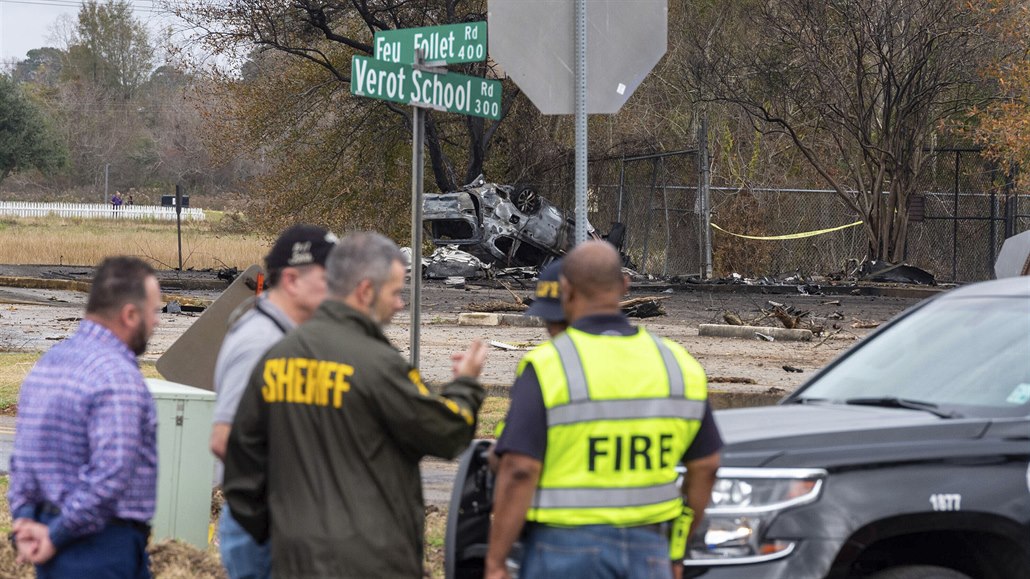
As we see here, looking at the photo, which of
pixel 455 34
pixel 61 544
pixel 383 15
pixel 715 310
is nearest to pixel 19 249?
pixel 383 15

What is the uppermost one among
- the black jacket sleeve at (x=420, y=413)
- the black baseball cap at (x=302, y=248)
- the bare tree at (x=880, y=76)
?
the bare tree at (x=880, y=76)

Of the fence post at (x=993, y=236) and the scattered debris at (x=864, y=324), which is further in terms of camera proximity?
the fence post at (x=993, y=236)

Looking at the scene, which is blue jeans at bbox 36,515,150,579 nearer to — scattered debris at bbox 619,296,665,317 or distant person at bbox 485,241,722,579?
distant person at bbox 485,241,722,579

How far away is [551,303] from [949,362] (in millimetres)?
1710

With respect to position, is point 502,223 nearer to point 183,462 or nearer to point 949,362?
point 183,462

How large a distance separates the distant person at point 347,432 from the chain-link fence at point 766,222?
2444 centimetres

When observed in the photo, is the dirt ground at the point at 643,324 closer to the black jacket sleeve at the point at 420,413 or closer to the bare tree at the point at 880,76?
the bare tree at the point at 880,76

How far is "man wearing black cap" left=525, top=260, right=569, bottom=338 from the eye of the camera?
174 inches

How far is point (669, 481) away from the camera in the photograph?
3.87 metres

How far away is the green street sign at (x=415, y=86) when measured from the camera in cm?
639

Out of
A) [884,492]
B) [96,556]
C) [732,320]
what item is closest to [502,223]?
[732,320]

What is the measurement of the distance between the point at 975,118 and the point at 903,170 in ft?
17.3

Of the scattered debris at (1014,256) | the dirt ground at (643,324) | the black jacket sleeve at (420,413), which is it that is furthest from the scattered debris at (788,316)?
the black jacket sleeve at (420,413)

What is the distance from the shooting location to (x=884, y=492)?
14.4ft
